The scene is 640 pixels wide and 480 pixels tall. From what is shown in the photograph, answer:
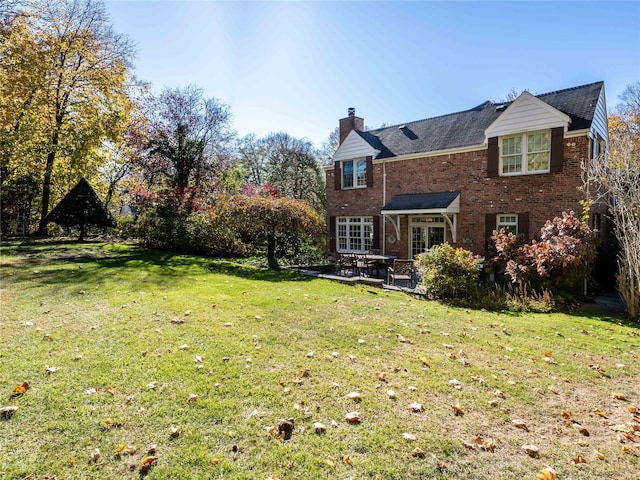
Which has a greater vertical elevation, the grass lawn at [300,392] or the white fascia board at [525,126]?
the white fascia board at [525,126]

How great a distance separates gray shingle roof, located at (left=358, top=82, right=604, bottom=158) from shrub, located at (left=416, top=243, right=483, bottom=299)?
643 cm

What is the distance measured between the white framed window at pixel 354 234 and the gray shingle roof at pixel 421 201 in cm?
191

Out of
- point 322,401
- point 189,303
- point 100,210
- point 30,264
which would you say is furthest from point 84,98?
point 322,401

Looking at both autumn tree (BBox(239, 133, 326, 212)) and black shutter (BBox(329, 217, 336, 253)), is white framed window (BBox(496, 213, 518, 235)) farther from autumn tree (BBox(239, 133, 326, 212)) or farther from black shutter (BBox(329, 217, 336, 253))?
autumn tree (BBox(239, 133, 326, 212))

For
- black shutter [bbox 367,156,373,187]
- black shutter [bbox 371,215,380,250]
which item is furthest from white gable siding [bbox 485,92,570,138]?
black shutter [bbox 371,215,380,250]

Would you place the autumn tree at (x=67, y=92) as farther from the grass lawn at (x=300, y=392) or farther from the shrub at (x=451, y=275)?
the shrub at (x=451, y=275)

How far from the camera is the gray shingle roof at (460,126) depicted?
12.7m

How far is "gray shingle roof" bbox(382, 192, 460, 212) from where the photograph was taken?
14469 mm

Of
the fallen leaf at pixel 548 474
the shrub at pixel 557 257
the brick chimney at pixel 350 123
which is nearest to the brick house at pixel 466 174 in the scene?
the brick chimney at pixel 350 123

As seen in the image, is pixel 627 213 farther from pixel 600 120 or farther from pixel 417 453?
pixel 417 453

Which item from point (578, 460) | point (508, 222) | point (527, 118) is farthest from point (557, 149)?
point (578, 460)

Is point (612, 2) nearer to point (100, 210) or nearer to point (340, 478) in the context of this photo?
point (340, 478)

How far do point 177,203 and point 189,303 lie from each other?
41.1ft

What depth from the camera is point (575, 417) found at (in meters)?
3.63
